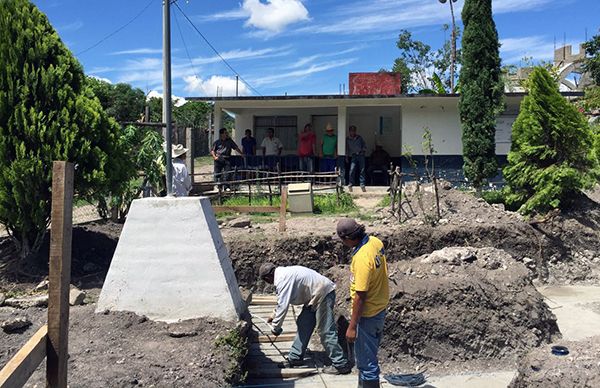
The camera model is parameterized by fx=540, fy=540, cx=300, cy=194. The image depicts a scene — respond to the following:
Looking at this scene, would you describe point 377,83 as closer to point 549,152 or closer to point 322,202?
point 322,202

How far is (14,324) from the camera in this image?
515cm

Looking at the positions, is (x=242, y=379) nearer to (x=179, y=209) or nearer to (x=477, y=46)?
(x=179, y=209)

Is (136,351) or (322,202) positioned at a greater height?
(322,202)

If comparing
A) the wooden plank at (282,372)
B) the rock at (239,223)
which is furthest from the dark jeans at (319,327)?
the rock at (239,223)

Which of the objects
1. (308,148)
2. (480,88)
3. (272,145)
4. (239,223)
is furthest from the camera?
(272,145)

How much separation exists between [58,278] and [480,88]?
41.3 feet

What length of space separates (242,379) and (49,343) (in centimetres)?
231

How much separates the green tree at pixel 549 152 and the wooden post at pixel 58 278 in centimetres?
977

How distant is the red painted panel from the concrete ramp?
14.2 m

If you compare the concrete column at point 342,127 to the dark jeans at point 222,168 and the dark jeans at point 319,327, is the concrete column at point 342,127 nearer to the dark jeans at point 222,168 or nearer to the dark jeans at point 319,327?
the dark jeans at point 222,168

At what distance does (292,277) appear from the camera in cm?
571

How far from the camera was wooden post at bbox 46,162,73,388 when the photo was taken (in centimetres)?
302

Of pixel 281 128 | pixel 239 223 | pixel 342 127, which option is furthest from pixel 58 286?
pixel 281 128

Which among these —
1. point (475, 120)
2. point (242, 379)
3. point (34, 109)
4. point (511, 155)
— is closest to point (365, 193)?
point (475, 120)
